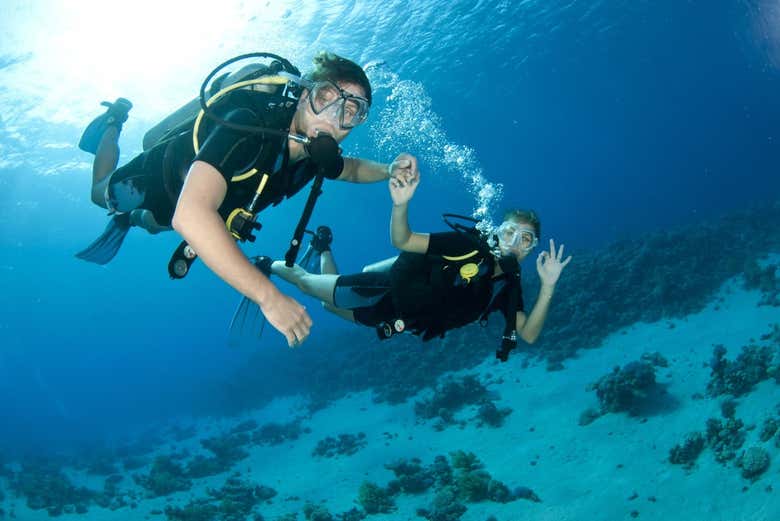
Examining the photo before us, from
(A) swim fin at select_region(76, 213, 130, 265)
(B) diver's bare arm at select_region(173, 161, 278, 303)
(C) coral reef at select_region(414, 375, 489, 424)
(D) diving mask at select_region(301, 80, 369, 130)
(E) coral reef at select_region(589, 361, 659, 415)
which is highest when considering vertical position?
(C) coral reef at select_region(414, 375, 489, 424)

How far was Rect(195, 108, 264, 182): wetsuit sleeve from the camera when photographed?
2730 millimetres

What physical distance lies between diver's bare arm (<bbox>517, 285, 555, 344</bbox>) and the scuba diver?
0.04ft

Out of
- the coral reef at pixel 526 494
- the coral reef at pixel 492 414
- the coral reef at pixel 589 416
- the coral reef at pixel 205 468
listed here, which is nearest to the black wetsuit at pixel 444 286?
the coral reef at pixel 526 494

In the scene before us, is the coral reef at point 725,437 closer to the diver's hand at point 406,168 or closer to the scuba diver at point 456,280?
the scuba diver at point 456,280

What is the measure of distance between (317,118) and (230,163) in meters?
1.00

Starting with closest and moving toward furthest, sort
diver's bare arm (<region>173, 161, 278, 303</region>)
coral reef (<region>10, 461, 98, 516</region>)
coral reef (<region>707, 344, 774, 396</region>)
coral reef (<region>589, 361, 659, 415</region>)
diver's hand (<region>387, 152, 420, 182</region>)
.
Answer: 1. diver's bare arm (<region>173, 161, 278, 303</region>)
2. diver's hand (<region>387, 152, 420, 182</region>)
3. coral reef (<region>707, 344, 774, 396</region>)
4. coral reef (<region>589, 361, 659, 415</region>)
5. coral reef (<region>10, 461, 98, 516</region>)

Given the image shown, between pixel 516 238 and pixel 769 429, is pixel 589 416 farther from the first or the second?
pixel 516 238

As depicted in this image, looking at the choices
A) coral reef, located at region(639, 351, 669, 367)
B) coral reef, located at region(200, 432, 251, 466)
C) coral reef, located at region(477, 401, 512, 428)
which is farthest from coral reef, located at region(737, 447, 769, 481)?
coral reef, located at region(200, 432, 251, 466)

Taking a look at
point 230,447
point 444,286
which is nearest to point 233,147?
point 444,286

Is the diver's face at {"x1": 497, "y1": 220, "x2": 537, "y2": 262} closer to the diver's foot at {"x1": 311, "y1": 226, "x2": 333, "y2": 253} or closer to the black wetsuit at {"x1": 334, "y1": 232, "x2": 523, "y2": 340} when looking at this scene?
the black wetsuit at {"x1": 334, "y1": 232, "x2": 523, "y2": 340}

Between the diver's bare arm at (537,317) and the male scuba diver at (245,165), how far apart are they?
2.32 meters

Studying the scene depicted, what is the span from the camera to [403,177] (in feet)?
13.0

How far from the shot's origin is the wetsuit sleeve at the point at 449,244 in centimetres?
460

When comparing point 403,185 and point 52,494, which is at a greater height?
point 52,494
